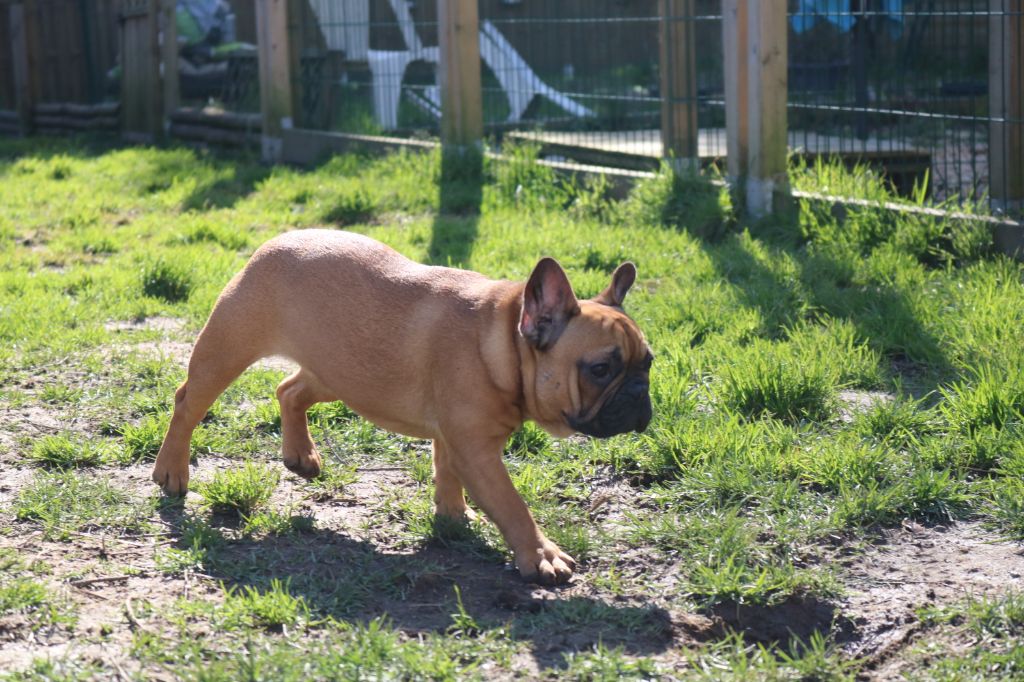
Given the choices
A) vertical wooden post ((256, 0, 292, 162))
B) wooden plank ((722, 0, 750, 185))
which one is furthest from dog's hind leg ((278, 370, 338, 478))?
vertical wooden post ((256, 0, 292, 162))

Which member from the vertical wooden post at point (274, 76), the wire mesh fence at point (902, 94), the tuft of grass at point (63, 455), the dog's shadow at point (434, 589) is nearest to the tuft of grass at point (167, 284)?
the tuft of grass at point (63, 455)

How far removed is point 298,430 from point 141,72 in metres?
10.4

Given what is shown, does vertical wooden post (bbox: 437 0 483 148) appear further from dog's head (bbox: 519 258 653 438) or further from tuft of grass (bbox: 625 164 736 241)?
dog's head (bbox: 519 258 653 438)

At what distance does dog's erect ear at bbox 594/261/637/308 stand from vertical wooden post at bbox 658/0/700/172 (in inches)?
168

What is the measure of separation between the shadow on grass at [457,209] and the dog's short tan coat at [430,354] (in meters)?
2.74

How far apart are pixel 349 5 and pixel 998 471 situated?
8.80m

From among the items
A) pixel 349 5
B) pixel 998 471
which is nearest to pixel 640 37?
pixel 349 5

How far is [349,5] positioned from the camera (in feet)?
37.6

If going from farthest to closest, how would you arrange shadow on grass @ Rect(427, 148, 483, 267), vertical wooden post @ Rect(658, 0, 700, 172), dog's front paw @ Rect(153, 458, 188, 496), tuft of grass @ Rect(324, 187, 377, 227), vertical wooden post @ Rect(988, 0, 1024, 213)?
tuft of grass @ Rect(324, 187, 377, 227)
vertical wooden post @ Rect(658, 0, 700, 172)
shadow on grass @ Rect(427, 148, 483, 267)
vertical wooden post @ Rect(988, 0, 1024, 213)
dog's front paw @ Rect(153, 458, 188, 496)

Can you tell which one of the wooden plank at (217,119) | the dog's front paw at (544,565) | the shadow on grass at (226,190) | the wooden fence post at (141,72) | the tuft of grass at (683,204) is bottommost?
the dog's front paw at (544,565)

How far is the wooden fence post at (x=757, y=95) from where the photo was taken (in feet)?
24.3

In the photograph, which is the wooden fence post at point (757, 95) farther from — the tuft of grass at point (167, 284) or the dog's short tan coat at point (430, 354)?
the dog's short tan coat at point (430, 354)

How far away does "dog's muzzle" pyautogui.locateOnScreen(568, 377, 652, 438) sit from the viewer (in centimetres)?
360

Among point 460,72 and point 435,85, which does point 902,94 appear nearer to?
point 460,72
